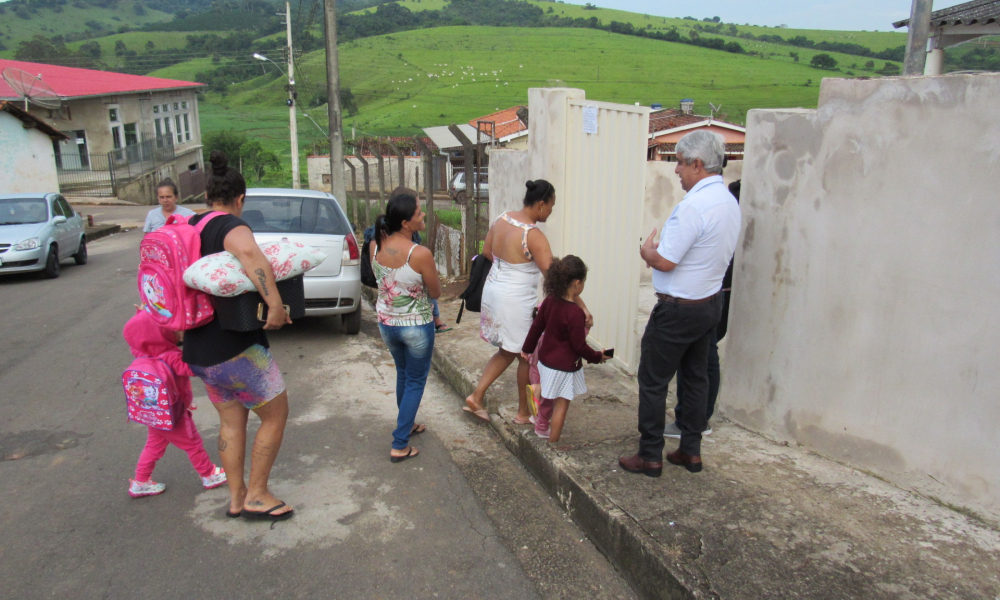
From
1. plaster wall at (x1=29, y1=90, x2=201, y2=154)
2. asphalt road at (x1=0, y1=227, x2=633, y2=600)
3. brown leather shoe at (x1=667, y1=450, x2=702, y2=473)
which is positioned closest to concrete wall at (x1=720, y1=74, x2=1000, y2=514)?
brown leather shoe at (x1=667, y1=450, x2=702, y2=473)

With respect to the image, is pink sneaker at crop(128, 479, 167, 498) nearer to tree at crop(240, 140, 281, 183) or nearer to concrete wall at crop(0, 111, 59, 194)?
concrete wall at crop(0, 111, 59, 194)

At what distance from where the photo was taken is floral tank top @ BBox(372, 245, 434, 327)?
406 cm

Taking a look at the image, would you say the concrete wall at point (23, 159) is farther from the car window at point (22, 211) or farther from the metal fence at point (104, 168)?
the car window at point (22, 211)

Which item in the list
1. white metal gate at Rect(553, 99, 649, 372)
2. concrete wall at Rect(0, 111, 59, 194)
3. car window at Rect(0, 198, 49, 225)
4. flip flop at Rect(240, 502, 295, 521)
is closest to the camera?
flip flop at Rect(240, 502, 295, 521)

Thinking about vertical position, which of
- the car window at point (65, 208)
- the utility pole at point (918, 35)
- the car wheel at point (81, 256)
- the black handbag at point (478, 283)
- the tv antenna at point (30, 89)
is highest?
the tv antenna at point (30, 89)

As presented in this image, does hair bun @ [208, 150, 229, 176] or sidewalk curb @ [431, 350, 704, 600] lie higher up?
hair bun @ [208, 150, 229, 176]

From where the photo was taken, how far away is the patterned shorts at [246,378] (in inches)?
130

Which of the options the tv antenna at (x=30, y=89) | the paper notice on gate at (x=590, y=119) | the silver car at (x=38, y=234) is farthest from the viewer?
the tv antenna at (x=30, y=89)

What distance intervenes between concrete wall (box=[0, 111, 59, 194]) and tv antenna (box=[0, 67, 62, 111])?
2.84 m

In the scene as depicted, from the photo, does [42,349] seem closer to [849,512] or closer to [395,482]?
[395,482]

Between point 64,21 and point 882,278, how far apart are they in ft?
518

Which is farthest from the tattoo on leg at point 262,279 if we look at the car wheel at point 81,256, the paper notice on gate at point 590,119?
the car wheel at point 81,256

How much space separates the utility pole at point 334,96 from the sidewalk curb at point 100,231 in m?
6.92

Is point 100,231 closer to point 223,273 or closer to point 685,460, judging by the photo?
point 223,273
